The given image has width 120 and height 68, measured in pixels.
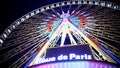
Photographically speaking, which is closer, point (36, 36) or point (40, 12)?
point (36, 36)

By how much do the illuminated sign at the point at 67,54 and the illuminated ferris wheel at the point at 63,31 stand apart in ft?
0.13

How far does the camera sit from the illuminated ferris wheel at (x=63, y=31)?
2.06 meters

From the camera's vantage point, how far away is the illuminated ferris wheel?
2.06 meters

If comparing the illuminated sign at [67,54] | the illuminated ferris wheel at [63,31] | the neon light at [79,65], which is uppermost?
the illuminated ferris wheel at [63,31]

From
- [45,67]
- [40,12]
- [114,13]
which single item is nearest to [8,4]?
[40,12]

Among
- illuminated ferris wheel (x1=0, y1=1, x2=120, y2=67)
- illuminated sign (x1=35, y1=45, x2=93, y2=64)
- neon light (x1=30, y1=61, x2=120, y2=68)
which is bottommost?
neon light (x1=30, y1=61, x2=120, y2=68)

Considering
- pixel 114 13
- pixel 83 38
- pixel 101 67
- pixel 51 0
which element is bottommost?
pixel 101 67

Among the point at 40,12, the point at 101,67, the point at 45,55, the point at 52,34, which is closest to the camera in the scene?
the point at 101,67

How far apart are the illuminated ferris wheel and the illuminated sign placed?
0.13 ft

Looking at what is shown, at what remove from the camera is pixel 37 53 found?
2127mm

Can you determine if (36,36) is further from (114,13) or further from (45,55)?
(114,13)

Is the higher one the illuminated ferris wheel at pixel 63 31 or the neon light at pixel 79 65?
the illuminated ferris wheel at pixel 63 31

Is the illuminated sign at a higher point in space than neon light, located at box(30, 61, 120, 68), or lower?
higher

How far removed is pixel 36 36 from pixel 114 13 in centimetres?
72
